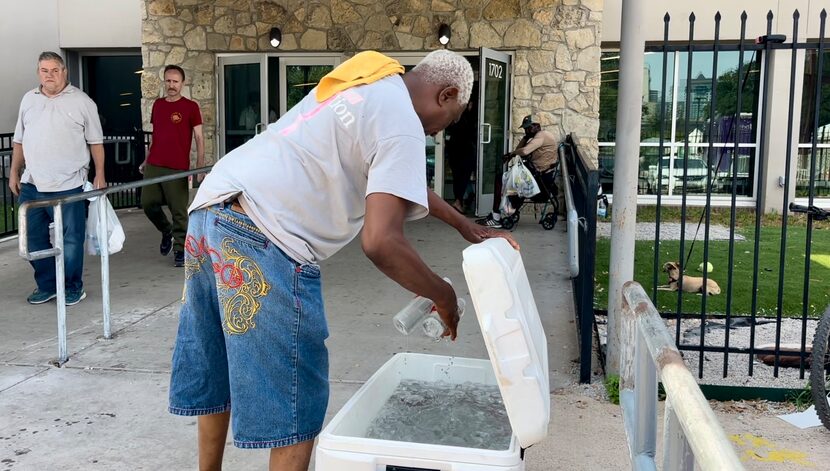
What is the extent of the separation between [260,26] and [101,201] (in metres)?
6.81

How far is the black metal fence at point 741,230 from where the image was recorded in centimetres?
407

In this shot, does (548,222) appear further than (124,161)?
No

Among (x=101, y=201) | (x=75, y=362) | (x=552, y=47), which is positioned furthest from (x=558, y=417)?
(x=552, y=47)

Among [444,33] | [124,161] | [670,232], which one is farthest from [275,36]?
[670,232]

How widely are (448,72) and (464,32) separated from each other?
862 centimetres

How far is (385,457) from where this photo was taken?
206cm

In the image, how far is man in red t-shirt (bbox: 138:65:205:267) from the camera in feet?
22.3

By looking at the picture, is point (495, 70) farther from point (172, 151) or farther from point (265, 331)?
point (265, 331)

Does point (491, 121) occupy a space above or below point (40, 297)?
above

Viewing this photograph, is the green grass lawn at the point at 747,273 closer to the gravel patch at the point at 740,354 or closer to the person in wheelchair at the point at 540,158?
the gravel patch at the point at 740,354

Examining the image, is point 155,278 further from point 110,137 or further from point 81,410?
point 110,137

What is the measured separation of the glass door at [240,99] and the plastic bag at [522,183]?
4108 mm

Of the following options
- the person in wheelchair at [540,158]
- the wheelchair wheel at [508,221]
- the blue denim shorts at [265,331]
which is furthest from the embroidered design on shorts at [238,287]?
the wheelchair wheel at [508,221]

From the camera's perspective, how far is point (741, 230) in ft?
35.6
